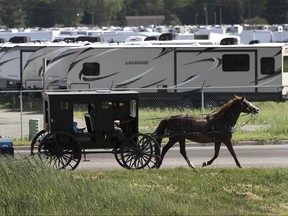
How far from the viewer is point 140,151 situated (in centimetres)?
1872

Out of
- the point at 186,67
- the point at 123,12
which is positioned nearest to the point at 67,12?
the point at 123,12

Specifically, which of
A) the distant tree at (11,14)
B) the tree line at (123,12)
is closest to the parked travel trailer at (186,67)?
the tree line at (123,12)

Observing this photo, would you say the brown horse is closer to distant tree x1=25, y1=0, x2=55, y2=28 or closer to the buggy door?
the buggy door

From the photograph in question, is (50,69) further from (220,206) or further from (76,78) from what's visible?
(220,206)

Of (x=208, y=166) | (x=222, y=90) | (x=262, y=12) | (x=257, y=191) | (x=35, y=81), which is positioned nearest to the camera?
(x=257, y=191)

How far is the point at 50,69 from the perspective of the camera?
3862 centimetres

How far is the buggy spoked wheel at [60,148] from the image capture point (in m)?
18.5

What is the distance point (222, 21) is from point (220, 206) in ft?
425

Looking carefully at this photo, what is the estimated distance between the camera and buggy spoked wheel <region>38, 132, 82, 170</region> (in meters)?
18.5

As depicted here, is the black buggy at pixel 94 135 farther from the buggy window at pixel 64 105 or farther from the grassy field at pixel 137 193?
the grassy field at pixel 137 193

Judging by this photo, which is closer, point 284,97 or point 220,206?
point 220,206

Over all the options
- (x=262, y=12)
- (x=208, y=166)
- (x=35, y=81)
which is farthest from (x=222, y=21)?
(x=208, y=166)

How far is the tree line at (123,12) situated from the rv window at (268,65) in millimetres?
89447

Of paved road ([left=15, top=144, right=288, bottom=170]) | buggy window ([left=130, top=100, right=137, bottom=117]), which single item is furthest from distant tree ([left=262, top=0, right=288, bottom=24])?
buggy window ([left=130, top=100, right=137, bottom=117])
